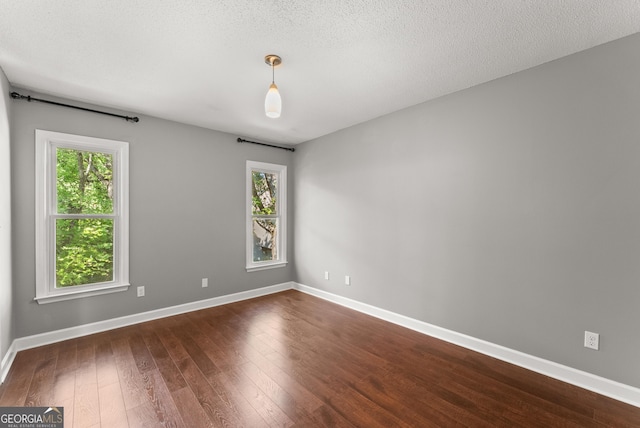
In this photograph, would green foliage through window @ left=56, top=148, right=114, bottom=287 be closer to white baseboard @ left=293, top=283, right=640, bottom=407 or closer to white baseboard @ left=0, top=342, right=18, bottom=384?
white baseboard @ left=0, top=342, right=18, bottom=384

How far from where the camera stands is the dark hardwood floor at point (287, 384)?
5.90ft

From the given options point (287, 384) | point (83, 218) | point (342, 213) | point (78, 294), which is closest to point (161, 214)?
point (83, 218)

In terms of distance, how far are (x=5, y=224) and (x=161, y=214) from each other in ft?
4.45

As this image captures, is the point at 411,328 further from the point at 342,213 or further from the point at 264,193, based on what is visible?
the point at 264,193

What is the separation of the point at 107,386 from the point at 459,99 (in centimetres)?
406

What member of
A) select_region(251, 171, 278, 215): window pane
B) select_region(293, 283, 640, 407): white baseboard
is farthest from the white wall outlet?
select_region(251, 171, 278, 215): window pane

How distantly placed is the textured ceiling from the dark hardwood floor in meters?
2.60

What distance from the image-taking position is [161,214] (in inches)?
140

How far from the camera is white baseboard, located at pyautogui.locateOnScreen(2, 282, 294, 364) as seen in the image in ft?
8.78

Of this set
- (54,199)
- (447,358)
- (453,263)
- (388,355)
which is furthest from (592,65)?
(54,199)

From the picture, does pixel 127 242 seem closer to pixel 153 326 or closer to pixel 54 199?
pixel 54 199

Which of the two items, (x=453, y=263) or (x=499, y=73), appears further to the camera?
(x=453, y=263)

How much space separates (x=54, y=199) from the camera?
2.88 m

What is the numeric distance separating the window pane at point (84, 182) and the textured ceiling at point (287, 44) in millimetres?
645
